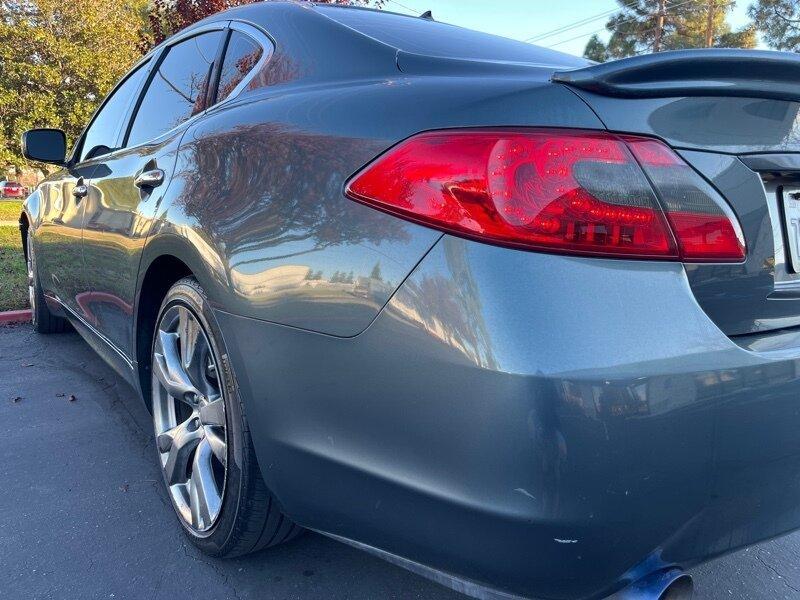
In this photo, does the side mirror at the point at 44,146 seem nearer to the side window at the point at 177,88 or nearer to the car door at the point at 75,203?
the car door at the point at 75,203

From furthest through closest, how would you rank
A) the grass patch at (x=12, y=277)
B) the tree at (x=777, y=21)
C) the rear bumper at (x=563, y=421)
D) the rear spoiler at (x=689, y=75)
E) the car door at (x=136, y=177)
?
the tree at (x=777, y=21) < the grass patch at (x=12, y=277) < the car door at (x=136, y=177) < the rear spoiler at (x=689, y=75) < the rear bumper at (x=563, y=421)

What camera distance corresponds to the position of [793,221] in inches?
53.6

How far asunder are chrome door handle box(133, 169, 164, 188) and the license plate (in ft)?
5.84

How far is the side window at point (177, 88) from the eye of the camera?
2.48 m

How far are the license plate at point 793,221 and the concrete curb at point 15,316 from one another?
5.29m

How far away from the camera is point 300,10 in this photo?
2078mm

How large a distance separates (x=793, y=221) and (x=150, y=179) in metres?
1.89

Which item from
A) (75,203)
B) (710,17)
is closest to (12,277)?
(75,203)

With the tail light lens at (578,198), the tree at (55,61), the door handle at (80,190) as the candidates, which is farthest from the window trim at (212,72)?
the tree at (55,61)

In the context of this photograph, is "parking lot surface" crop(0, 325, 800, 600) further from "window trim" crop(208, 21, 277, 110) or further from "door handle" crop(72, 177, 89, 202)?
"window trim" crop(208, 21, 277, 110)

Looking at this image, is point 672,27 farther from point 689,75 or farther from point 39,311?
point 689,75

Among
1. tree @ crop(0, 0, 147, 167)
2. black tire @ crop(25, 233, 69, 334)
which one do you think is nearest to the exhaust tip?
black tire @ crop(25, 233, 69, 334)

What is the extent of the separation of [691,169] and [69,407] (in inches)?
124

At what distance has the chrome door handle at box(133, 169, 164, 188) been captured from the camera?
2.18m
